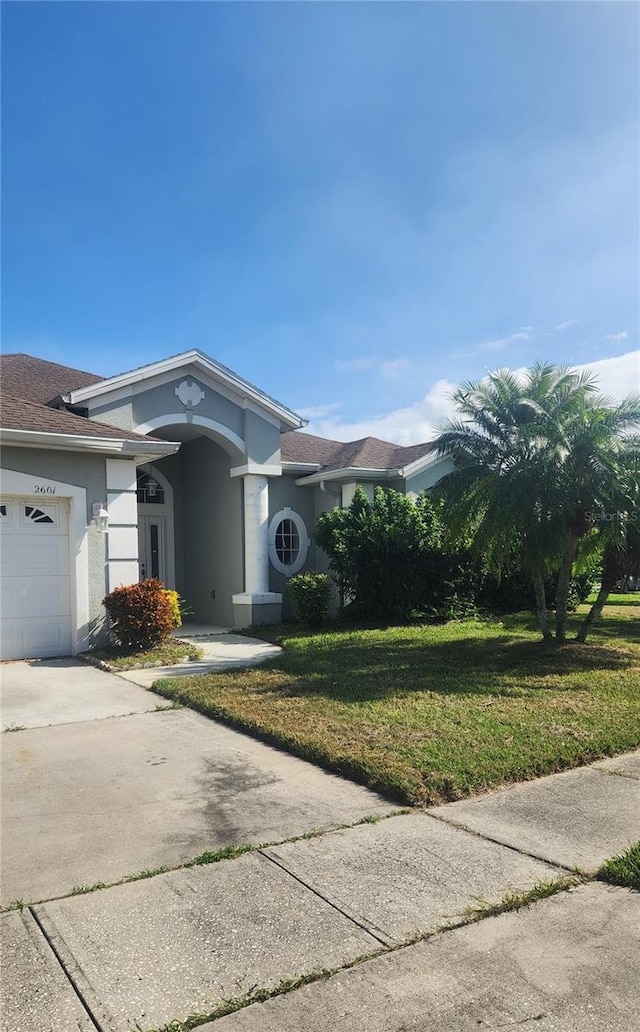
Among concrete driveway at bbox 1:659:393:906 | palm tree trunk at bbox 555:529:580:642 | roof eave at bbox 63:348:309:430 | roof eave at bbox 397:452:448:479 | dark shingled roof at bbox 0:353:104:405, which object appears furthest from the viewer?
roof eave at bbox 397:452:448:479

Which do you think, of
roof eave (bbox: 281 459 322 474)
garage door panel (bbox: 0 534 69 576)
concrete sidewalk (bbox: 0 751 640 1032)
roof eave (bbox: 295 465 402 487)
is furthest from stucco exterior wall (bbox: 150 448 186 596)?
concrete sidewalk (bbox: 0 751 640 1032)

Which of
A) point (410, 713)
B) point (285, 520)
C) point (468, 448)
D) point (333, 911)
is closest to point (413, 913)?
point (333, 911)

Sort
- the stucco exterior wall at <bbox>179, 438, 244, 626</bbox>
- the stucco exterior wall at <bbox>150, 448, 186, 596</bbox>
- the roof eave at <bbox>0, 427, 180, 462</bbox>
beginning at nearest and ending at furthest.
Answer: the roof eave at <bbox>0, 427, 180, 462</bbox> < the stucco exterior wall at <bbox>179, 438, 244, 626</bbox> < the stucco exterior wall at <bbox>150, 448, 186, 596</bbox>

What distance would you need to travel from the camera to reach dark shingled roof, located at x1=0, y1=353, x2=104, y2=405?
14.0 meters

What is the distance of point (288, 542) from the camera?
1688cm

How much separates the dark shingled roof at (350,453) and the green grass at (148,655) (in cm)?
583

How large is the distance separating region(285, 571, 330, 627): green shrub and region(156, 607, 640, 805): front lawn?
197 cm

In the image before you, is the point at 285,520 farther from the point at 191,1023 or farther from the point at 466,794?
the point at 191,1023

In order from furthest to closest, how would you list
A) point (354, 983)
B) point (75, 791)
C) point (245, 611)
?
1. point (245, 611)
2. point (75, 791)
3. point (354, 983)

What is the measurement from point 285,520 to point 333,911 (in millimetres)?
13203

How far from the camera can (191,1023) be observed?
2893 mm

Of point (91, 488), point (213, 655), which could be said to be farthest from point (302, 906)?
point (91, 488)

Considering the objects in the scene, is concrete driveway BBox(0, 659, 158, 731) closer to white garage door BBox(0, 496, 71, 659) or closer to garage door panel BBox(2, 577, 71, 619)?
white garage door BBox(0, 496, 71, 659)

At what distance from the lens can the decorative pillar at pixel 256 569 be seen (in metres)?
15.3
